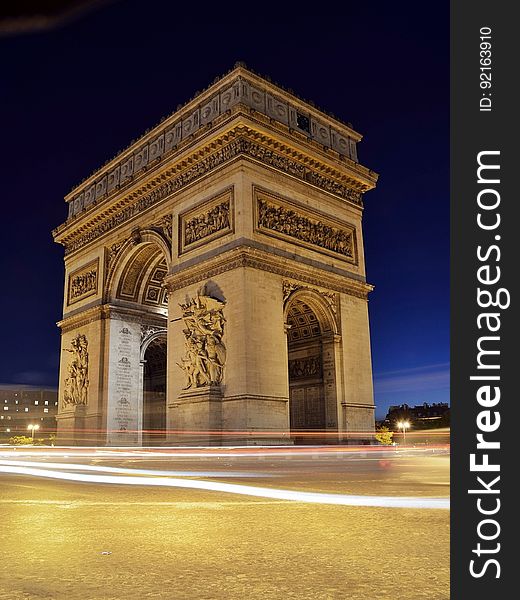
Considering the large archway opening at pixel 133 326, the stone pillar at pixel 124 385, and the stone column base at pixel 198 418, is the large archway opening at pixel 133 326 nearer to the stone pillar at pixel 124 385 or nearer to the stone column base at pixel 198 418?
the stone pillar at pixel 124 385

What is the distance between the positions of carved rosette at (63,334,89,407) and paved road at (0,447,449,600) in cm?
2163

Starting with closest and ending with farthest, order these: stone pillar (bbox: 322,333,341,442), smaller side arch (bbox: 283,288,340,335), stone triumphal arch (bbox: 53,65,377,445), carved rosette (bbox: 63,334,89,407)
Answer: stone triumphal arch (bbox: 53,65,377,445), stone pillar (bbox: 322,333,341,442), smaller side arch (bbox: 283,288,340,335), carved rosette (bbox: 63,334,89,407)

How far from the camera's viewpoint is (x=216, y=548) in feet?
11.9

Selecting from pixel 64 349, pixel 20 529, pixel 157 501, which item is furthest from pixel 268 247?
pixel 20 529

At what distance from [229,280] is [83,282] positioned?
11743 mm

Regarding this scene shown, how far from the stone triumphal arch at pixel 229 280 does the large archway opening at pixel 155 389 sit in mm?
2838

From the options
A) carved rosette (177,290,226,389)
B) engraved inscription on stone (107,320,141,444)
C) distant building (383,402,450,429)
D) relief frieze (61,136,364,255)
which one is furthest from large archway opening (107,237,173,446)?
distant building (383,402,450,429)

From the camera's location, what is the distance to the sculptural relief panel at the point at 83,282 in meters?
28.7

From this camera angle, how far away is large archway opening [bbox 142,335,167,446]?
3169 centimetres

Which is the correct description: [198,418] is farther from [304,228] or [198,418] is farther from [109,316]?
[109,316]

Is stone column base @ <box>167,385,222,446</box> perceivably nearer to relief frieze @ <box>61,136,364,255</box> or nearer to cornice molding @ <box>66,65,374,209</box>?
relief frieze @ <box>61,136,364,255</box>

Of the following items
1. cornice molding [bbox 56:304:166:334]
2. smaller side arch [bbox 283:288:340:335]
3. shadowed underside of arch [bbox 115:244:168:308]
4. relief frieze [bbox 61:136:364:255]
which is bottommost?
smaller side arch [bbox 283:288:340:335]

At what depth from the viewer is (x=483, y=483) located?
206 cm

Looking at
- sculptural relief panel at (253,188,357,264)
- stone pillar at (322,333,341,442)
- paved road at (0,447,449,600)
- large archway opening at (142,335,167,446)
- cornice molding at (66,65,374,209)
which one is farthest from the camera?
large archway opening at (142,335,167,446)
